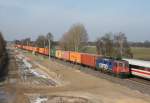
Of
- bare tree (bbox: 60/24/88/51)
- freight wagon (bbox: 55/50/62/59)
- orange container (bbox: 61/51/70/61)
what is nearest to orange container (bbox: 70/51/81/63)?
orange container (bbox: 61/51/70/61)

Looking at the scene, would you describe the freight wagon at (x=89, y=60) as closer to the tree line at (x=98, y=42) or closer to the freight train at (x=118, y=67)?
the freight train at (x=118, y=67)

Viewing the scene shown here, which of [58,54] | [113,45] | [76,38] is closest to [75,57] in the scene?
[58,54]

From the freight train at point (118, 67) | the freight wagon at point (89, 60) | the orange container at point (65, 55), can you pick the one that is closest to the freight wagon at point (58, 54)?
the orange container at point (65, 55)

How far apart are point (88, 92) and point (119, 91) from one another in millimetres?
2995

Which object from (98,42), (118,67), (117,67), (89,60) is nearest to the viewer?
(118,67)

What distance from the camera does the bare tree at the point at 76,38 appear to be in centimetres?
12550

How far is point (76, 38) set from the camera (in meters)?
127

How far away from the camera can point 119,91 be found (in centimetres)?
3272

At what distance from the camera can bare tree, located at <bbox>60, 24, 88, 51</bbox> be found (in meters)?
126

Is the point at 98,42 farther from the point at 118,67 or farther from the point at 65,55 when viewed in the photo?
the point at 118,67

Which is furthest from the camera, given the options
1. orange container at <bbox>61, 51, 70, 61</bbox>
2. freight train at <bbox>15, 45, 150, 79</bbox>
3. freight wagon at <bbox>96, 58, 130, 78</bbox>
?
orange container at <bbox>61, 51, 70, 61</bbox>

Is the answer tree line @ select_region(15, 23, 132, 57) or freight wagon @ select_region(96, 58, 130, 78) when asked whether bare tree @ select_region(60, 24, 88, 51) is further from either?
freight wagon @ select_region(96, 58, 130, 78)

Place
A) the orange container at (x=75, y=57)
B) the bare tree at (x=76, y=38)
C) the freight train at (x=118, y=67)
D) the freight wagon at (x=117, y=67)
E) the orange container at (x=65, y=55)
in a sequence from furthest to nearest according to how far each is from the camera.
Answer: the bare tree at (x=76, y=38), the orange container at (x=65, y=55), the orange container at (x=75, y=57), the freight wagon at (x=117, y=67), the freight train at (x=118, y=67)

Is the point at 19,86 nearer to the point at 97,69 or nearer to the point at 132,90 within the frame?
the point at 132,90
